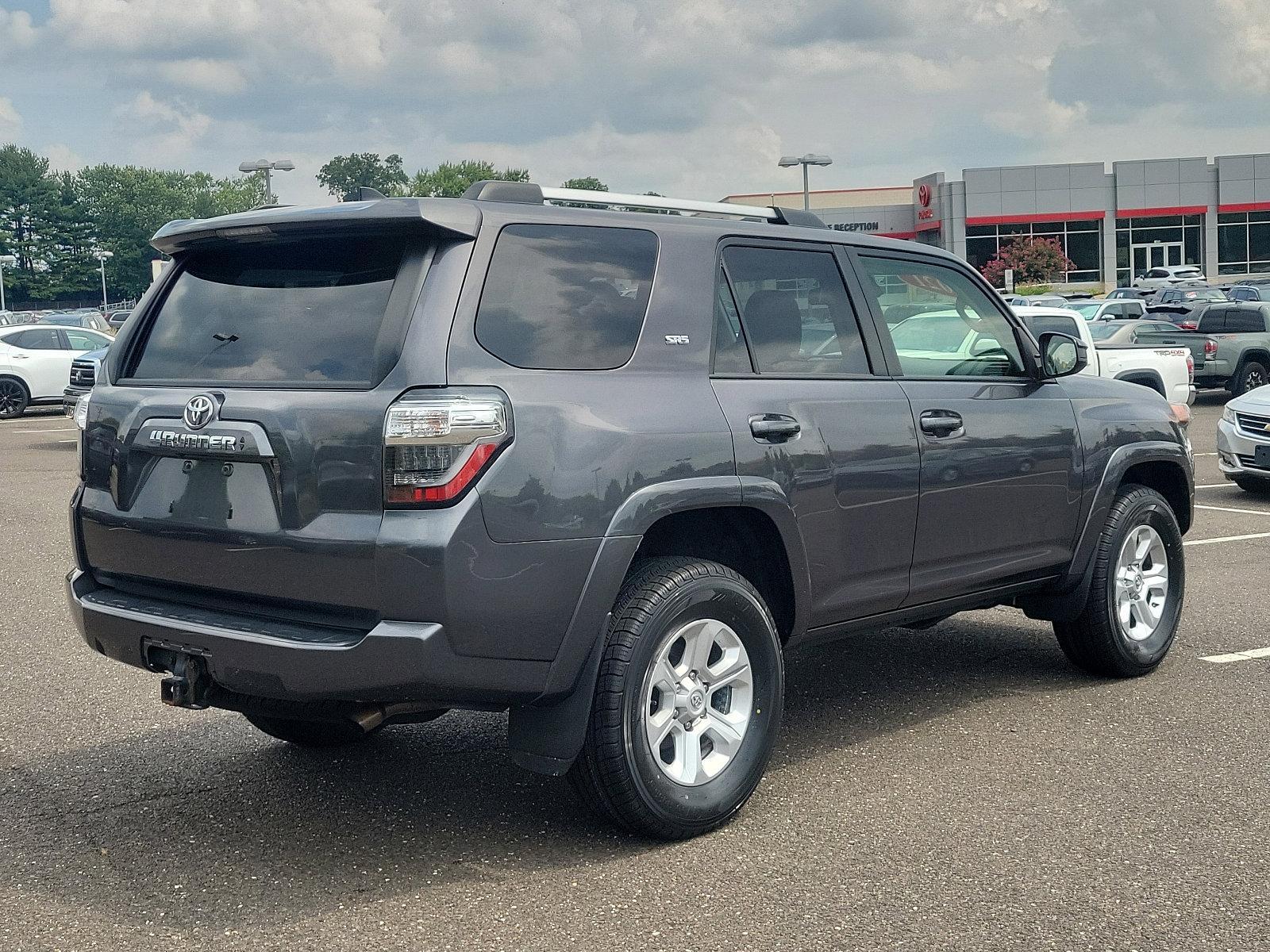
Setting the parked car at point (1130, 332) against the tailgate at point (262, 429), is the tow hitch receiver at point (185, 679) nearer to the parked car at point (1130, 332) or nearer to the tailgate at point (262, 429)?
the tailgate at point (262, 429)

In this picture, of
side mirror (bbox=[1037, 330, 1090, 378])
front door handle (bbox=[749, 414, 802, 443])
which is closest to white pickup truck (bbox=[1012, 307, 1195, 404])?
side mirror (bbox=[1037, 330, 1090, 378])

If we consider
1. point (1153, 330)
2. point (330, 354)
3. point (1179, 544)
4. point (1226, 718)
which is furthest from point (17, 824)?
point (1153, 330)

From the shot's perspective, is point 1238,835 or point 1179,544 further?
point 1179,544

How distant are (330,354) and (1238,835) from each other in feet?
9.83

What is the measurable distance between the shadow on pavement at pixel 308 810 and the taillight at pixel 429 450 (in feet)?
3.64

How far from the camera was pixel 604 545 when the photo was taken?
3.82m

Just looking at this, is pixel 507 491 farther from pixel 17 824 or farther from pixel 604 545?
pixel 17 824

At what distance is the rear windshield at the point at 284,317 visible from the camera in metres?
3.80

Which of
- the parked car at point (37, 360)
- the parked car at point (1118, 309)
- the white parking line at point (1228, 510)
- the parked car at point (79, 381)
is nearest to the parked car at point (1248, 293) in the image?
the parked car at point (1118, 309)

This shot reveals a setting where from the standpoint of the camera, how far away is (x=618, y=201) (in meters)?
4.52

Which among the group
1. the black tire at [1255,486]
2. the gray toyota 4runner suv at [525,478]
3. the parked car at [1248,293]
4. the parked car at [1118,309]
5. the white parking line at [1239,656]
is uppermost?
the parked car at [1248,293]

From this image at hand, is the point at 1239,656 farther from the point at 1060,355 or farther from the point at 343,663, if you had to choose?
the point at 343,663

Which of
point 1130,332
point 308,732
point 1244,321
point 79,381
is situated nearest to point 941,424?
point 308,732

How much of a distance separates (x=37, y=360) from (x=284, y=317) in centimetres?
2150
